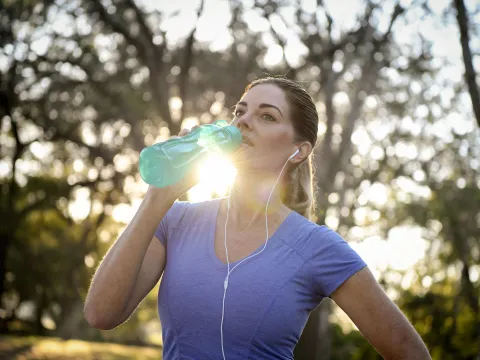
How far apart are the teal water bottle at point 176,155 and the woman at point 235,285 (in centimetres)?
5

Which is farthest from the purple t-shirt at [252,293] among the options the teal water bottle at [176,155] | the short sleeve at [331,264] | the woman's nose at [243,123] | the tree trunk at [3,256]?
the tree trunk at [3,256]

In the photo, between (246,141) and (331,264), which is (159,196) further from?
(331,264)

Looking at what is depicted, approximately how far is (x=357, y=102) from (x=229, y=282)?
28.7 ft

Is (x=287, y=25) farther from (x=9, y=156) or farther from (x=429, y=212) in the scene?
(x=9, y=156)

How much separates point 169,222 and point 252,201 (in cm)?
38

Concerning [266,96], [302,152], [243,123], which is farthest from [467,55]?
[243,123]

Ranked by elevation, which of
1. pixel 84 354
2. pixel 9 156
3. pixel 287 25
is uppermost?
pixel 287 25

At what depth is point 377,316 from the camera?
88.7 inches

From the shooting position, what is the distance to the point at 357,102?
1056cm

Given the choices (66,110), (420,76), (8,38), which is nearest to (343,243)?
(420,76)

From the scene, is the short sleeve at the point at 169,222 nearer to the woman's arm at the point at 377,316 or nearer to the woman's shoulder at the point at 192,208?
the woman's shoulder at the point at 192,208

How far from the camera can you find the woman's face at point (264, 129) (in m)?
2.59

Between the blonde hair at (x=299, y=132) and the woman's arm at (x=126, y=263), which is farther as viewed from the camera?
the blonde hair at (x=299, y=132)

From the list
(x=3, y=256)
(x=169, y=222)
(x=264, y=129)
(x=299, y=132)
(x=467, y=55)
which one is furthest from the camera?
(x=3, y=256)
